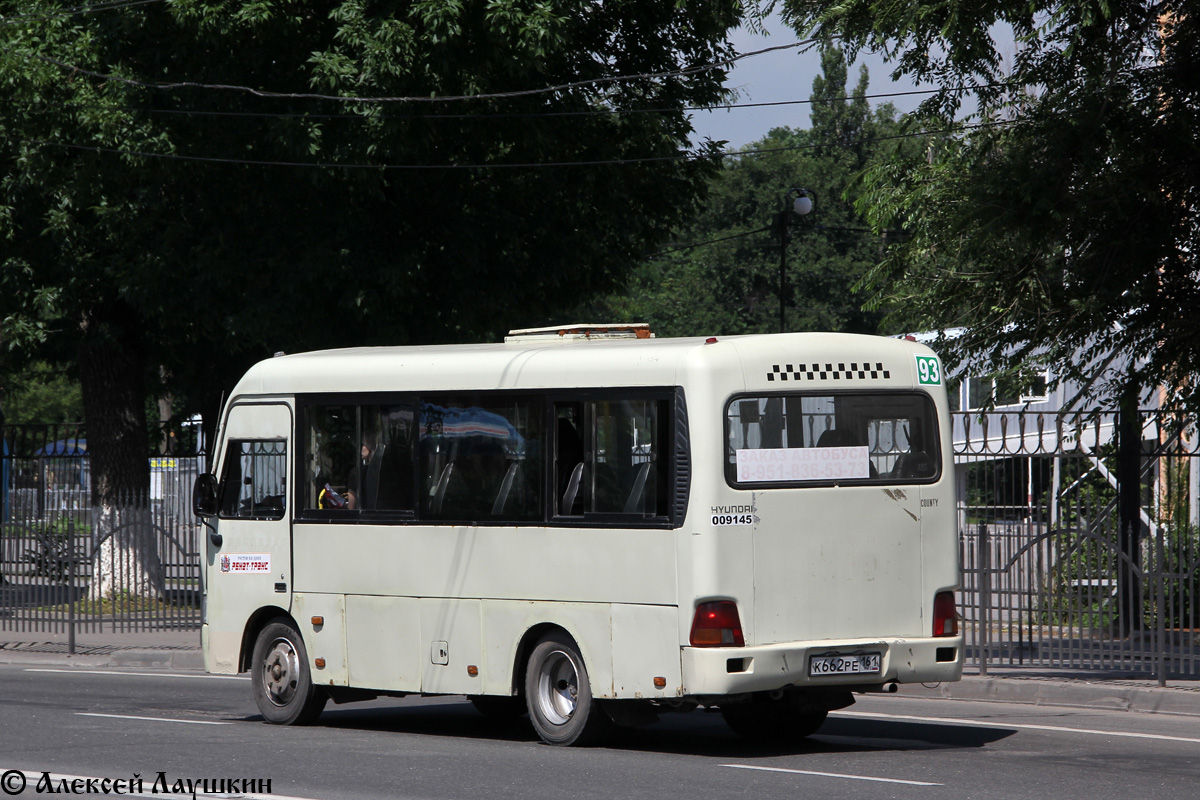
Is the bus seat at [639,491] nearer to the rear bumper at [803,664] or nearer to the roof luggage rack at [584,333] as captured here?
the rear bumper at [803,664]

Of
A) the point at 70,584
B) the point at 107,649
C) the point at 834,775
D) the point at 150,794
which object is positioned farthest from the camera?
the point at 70,584

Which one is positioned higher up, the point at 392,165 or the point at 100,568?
the point at 392,165

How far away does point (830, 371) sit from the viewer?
35.8 feet

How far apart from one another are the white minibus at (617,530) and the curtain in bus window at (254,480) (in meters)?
0.10

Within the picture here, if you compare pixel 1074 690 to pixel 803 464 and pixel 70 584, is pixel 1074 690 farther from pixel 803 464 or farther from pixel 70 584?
pixel 70 584

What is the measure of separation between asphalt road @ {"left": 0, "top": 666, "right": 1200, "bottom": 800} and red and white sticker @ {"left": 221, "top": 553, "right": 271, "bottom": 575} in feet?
3.87

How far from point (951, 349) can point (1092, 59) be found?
290 cm

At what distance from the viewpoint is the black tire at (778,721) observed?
1155cm

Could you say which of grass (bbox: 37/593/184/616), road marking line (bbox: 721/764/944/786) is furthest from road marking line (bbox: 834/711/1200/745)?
grass (bbox: 37/593/184/616)

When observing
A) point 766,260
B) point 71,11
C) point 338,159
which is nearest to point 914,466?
point 338,159

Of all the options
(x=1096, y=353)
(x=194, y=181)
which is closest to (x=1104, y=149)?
(x=1096, y=353)

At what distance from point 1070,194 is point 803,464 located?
5.01m

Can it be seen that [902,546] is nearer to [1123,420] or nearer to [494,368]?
[494,368]

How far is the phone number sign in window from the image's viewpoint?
34.5 ft
